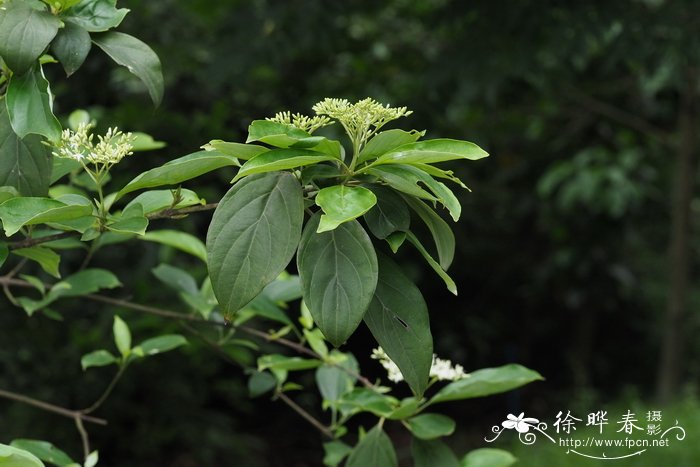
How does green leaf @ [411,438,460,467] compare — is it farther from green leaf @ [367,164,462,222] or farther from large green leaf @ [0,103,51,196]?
large green leaf @ [0,103,51,196]

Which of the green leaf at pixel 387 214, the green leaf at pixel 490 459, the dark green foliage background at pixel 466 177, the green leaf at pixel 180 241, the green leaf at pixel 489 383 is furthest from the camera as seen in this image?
the dark green foliage background at pixel 466 177

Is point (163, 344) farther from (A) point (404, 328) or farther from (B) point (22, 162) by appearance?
(A) point (404, 328)

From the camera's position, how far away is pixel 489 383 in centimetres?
114

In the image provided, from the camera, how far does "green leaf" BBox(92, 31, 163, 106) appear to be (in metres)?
0.93

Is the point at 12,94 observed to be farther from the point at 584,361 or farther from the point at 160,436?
the point at 584,361

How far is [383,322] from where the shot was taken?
2.77ft

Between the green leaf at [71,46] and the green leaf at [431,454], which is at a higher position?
the green leaf at [431,454]

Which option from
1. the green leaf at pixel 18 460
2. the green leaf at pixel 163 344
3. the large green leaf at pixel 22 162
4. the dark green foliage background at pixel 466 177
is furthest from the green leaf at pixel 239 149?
the dark green foliage background at pixel 466 177

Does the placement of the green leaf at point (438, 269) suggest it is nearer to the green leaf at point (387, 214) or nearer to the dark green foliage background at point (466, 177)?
the green leaf at point (387, 214)

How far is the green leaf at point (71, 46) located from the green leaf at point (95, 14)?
10 mm

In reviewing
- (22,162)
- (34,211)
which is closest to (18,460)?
(34,211)

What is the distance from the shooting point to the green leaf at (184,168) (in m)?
0.84

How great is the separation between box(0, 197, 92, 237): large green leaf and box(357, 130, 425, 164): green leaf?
11.4 inches

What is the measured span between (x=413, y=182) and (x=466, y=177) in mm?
3604
